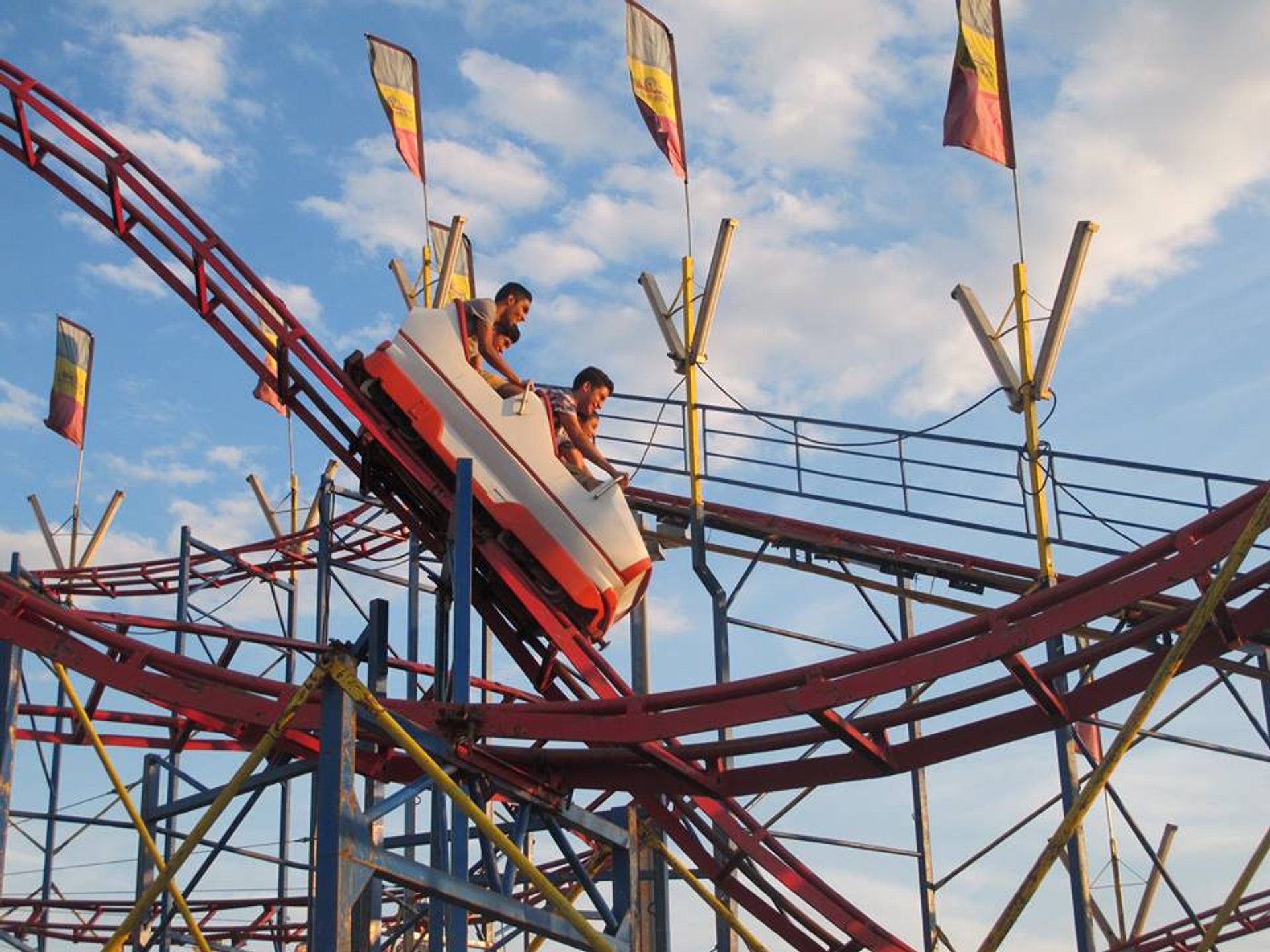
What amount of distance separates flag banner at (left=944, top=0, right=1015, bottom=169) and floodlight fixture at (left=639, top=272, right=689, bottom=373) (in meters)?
2.61

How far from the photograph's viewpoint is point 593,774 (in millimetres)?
9883

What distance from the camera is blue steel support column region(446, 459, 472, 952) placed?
9117 millimetres

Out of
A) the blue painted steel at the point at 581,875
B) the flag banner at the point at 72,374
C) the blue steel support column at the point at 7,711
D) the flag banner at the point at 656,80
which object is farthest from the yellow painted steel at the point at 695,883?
the flag banner at the point at 72,374

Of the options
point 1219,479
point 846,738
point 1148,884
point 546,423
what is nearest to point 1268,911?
point 1148,884

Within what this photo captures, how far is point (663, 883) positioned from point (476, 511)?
338cm

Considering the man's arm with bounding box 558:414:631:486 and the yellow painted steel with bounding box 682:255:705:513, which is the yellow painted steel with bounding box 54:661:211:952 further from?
the yellow painted steel with bounding box 682:255:705:513

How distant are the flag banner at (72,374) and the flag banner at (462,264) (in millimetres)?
5084

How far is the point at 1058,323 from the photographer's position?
42.2 feet

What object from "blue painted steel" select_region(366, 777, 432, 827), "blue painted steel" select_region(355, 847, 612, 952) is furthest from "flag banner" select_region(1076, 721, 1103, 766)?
"blue painted steel" select_region(366, 777, 432, 827)

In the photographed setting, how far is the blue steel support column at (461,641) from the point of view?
9.12 m

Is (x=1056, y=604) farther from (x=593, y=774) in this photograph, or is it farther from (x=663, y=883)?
(x=663, y=883)

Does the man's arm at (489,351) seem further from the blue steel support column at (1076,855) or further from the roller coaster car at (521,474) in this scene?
the blue steel support column at (1076,855)

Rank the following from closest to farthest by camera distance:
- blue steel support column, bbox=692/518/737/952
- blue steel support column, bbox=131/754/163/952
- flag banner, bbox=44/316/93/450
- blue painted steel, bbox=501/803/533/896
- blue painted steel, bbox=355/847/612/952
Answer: blue painted steel, bbox=355/847/612/952 < blue painted steel, bbox=501/803/533/896 < blue steel support column, bbox=131/754/163/952 < blue steel support column, bbox=692/518/737/952 < flag banner, bbox=44/316/93/450

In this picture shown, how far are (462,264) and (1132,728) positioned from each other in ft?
41.9
